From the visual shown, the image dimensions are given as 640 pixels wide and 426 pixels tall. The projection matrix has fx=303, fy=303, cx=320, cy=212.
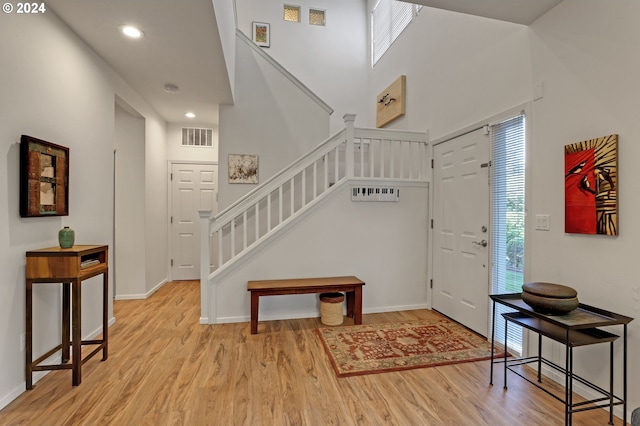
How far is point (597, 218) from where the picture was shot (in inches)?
76.8

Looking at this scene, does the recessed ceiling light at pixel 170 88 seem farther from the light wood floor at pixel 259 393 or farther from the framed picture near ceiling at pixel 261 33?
the light wood floor at pixel 259 393

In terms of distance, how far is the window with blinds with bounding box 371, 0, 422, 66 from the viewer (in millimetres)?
4641

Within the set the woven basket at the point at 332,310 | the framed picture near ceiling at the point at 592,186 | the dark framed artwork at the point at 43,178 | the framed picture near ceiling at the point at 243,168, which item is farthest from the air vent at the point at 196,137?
the framed picture near ceiling at the point at 592,186

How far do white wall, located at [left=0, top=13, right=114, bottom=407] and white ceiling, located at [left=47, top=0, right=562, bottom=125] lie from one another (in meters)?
0.21

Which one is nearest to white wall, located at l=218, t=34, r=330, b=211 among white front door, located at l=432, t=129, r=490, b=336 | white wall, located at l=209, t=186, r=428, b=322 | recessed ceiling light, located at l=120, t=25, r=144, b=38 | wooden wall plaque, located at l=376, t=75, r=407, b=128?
wooden wall plaque, located at l=376, t=75, r=407, b=128

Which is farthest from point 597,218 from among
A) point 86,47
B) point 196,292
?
point 196,292

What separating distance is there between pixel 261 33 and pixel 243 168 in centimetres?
303

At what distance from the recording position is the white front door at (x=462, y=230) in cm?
304

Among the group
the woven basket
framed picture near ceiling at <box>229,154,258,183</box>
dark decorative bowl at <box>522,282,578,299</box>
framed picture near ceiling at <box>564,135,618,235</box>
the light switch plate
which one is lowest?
the woven basket

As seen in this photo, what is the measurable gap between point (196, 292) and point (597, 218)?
470 cm

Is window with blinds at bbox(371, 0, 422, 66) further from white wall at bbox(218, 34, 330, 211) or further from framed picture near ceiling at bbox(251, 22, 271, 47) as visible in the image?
framed picture near ceiling at bbox(251, 22, 271, 47)

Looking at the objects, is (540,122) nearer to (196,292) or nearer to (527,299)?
(527,299)

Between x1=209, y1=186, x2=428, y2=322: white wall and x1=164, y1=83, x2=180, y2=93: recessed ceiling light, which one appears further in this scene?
x1=164, y1=83, x2=180, y2=93: recessed ceiling light

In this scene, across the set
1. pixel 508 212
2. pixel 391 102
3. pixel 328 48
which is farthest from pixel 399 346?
pixel 328 48
